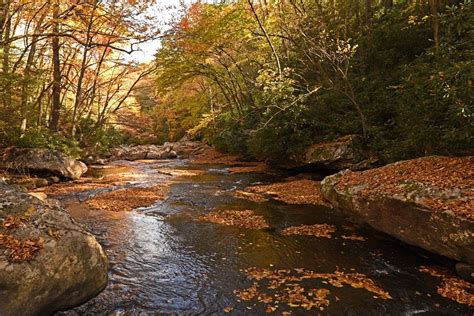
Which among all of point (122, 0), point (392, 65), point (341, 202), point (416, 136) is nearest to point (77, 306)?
point (341, 202)

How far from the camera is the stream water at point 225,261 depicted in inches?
167

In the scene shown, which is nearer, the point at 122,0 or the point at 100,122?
the point at 122,0

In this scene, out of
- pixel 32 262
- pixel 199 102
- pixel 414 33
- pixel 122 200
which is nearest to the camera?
pixel 32 262

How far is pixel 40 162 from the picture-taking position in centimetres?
1334

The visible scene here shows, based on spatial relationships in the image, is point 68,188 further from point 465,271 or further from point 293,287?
point 465,271

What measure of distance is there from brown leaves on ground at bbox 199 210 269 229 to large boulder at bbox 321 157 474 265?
212cm

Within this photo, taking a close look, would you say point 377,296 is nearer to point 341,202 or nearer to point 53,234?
point 341,202

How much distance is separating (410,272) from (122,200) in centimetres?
863

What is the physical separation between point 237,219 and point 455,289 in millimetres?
5012

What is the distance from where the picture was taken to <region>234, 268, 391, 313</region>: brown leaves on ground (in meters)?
4.29

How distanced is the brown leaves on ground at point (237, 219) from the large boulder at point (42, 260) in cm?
402

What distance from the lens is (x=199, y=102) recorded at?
29.5m

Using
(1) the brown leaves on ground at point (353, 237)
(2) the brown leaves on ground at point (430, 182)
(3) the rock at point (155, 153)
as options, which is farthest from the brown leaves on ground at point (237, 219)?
(3) the rock at point (155, 153)

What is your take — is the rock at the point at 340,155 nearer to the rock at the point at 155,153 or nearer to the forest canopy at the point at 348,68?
the forest canopy at the point at 348,68
